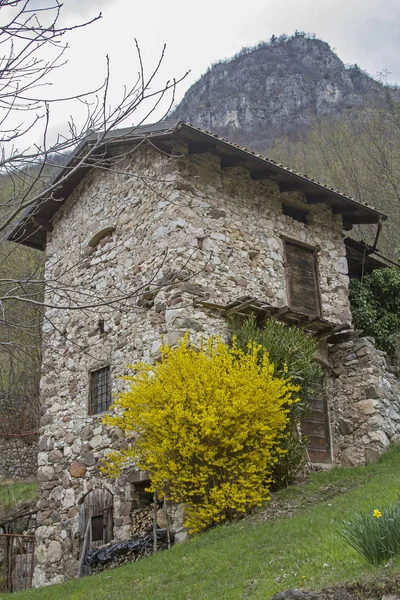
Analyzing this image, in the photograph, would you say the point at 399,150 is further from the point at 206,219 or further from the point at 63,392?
the point at 63,392

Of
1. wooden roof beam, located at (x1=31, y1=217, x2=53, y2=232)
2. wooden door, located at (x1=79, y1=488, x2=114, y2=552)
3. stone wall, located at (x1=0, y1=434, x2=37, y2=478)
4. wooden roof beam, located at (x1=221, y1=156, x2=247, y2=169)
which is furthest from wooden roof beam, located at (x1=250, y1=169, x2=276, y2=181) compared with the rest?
stone wall, located at (x1=0, y1=434, x2=37, y2=478)

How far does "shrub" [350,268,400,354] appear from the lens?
44.8ft

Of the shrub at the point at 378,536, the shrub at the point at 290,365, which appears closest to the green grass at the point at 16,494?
the shrub at the point at 290,365

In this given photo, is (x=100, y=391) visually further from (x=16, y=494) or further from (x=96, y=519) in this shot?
(x=16, y=494)

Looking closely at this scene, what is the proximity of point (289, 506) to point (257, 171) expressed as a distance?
630cm

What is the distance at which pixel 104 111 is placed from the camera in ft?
16.8

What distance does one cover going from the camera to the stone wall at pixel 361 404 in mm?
11594

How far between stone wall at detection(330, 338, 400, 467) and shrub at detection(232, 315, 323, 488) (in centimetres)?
130

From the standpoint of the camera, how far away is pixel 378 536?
4.89m

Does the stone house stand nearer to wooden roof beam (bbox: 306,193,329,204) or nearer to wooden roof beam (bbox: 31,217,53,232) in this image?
wooden roof beam (bbox: 306,193,329,204)

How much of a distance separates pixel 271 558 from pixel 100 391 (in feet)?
19.6

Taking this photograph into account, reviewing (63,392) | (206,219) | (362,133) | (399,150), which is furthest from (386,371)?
(362,133)

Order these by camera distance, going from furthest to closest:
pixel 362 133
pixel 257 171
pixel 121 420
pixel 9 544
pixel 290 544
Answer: pixel 362 133
pixel 9 544
pixel 257 171
pixel 121 420
pixel 290 544

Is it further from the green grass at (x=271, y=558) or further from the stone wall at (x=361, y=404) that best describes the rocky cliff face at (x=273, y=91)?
the green grass at (x=271, y=558)
